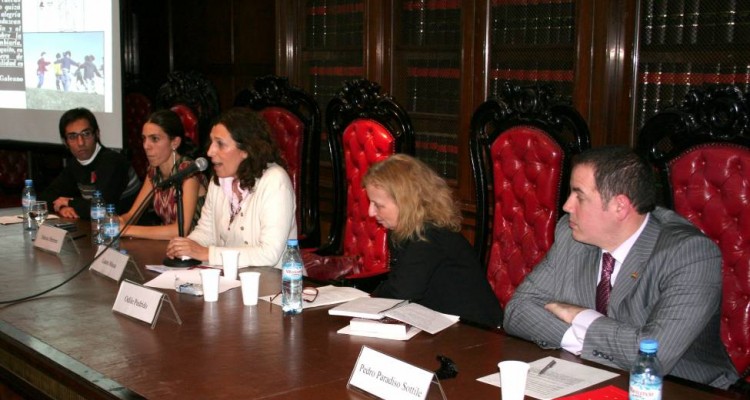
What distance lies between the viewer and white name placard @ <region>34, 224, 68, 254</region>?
3400 millimetres

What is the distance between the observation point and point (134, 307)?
8.11ft

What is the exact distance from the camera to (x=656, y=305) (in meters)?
2.25

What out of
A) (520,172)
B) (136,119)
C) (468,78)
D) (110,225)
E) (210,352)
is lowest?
(210,352)

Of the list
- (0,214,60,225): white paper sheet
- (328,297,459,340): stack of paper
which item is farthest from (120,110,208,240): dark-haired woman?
(328,297,459,340): stack of paper

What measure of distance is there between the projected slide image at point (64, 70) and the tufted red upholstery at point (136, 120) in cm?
46

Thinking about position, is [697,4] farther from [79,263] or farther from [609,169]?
[79,263]

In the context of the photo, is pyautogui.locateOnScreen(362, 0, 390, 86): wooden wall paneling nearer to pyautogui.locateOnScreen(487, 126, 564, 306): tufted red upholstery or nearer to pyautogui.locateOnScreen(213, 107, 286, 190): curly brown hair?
pyautogui.locateOnScreen(213, 107, 286, 190): curly brown hair

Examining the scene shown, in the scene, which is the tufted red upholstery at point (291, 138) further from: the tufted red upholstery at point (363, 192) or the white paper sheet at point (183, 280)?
the white paper sheet at point (183, 280)

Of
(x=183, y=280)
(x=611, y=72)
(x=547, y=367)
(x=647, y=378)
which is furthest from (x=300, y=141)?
(x=647, y=378)

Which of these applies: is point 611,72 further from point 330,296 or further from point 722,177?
point 330,296

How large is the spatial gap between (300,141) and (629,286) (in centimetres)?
235

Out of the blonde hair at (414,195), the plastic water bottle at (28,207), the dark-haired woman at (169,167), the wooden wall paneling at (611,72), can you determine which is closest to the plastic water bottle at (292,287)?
the blonde hair at (414,195)

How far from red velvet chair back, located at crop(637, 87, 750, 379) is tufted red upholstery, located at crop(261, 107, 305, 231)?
2021 mm

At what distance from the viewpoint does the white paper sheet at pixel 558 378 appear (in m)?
1.85
